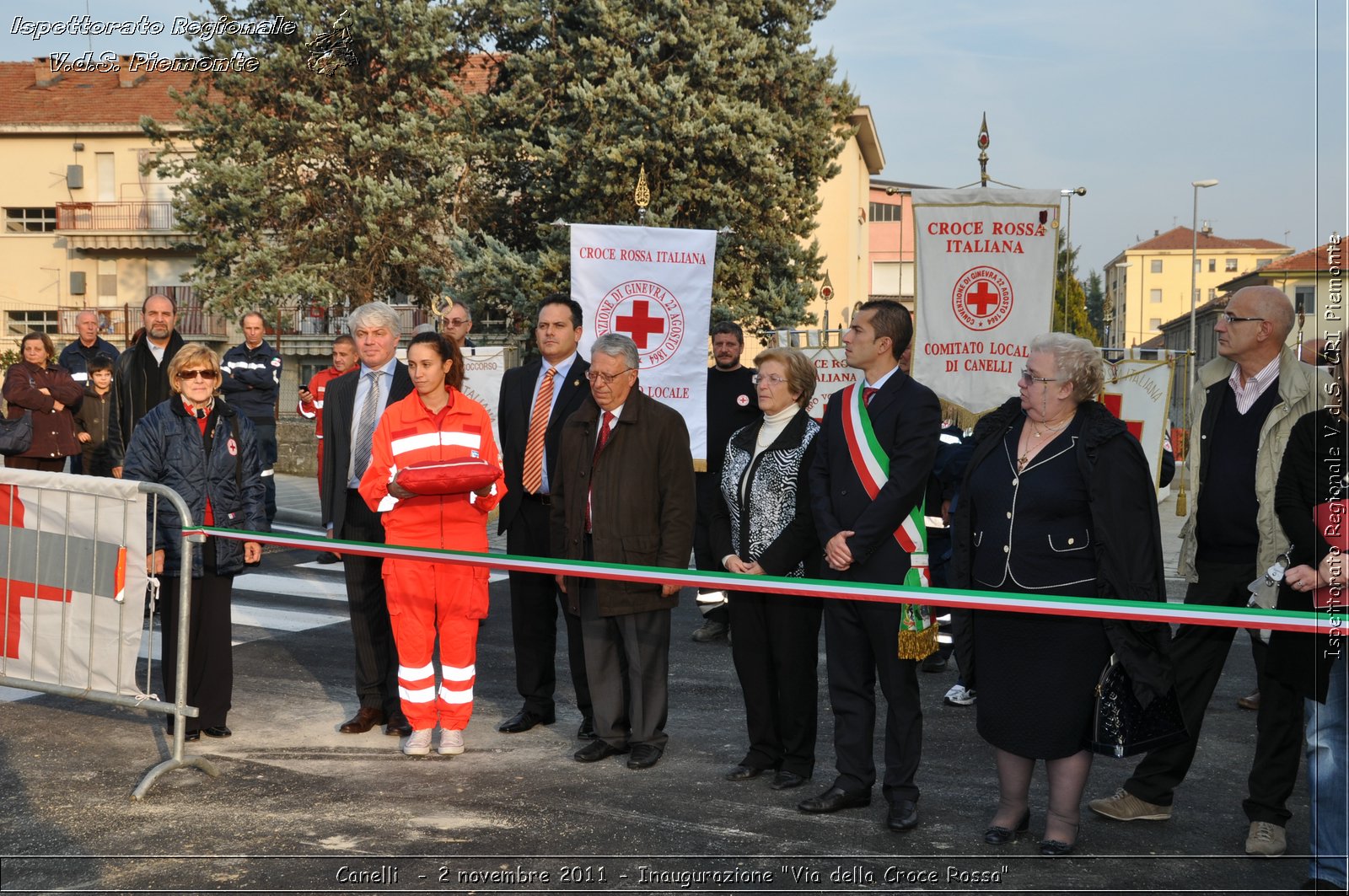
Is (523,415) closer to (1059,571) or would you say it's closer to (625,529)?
(625,529)

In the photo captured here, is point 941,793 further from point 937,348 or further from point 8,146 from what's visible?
point 8,146

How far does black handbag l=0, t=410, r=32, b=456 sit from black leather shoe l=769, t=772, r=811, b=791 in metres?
9.74

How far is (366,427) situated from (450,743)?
1.74 metres

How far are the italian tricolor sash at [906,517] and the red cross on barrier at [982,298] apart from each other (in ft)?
12.1

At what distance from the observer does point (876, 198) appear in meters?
76.8

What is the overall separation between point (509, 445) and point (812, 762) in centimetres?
231

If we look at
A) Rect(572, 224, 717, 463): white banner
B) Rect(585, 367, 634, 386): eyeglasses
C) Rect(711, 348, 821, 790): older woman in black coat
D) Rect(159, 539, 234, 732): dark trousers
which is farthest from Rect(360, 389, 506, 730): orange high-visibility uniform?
Rect(572, 224, 717, 463): white banner

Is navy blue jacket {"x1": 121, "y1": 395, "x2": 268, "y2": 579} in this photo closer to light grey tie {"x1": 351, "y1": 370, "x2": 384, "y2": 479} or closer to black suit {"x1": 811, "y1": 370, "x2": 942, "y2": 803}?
light grey tie {"x1": 351, "y1": 370, "x2": 384, "y2": 479}

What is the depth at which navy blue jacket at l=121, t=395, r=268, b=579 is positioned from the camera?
6.12 m

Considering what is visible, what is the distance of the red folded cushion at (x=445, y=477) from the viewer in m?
5.93

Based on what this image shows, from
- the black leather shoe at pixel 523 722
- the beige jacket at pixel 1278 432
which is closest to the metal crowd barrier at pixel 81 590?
the black leather shoe at pixel 523 722

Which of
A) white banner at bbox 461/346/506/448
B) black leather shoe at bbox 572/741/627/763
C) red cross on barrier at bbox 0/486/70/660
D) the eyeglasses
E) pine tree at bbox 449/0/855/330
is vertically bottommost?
black leather shoe at bbox 572/741/627/763

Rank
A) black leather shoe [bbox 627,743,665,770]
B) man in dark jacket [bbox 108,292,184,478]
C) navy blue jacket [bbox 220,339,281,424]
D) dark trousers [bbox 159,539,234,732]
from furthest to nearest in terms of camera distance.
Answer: navy blue jacket [bbox 220,339,281,424] < man in dark jacket [bbox 108,292,184,478] < dark trousers [bbox 159,539,234,732] < black leather shoe [bbox 627,743,665,770]

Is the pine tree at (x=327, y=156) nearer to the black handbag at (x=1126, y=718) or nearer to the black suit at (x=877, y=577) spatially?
the black suit at (x=877, y=577)
